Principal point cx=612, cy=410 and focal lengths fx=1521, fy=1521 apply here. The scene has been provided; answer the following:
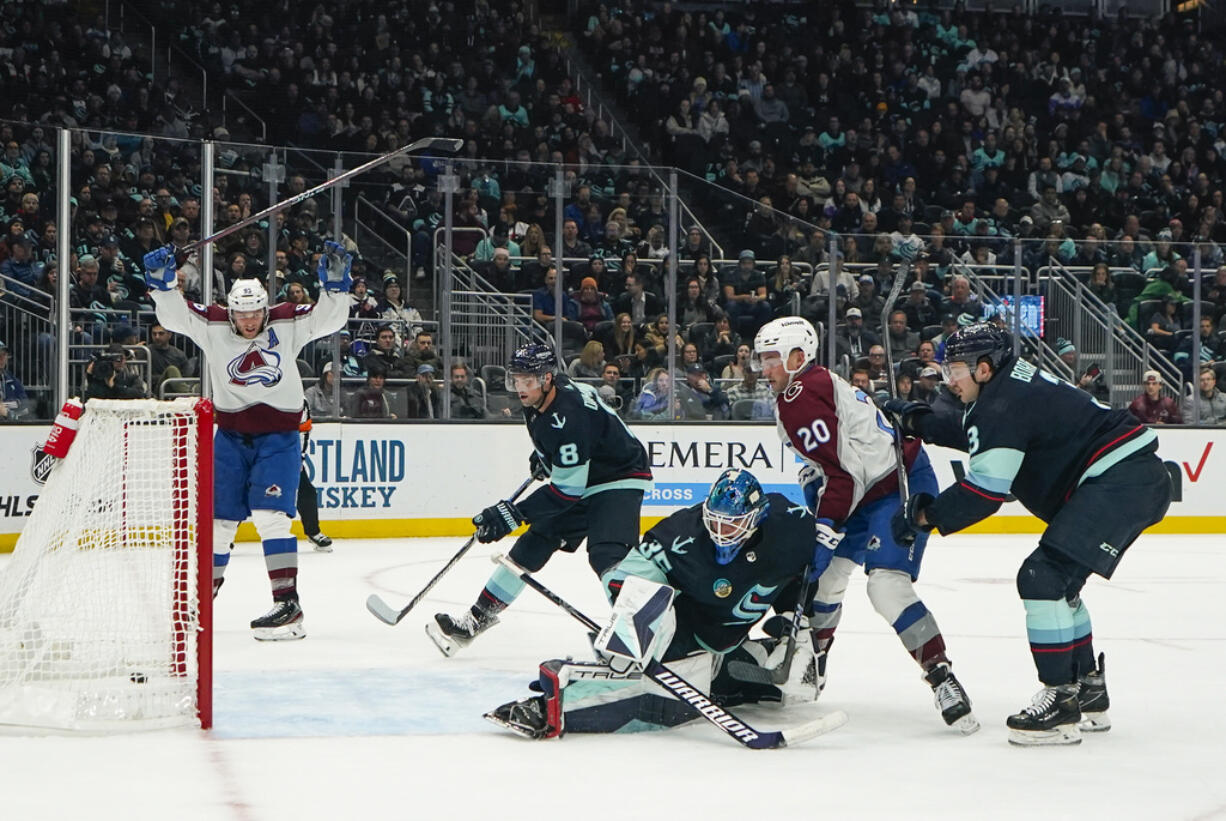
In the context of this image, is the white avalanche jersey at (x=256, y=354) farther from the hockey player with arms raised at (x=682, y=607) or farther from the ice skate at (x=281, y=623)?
the hockey player with arms raised at (x=682, y=607)

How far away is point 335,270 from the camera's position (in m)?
6.11

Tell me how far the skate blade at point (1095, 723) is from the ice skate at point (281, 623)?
9.96 ft

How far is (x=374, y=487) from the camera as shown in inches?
404

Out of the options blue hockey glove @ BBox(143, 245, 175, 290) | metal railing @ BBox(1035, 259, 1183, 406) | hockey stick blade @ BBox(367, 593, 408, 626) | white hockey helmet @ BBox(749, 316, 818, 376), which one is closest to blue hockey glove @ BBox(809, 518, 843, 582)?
white hockey helmet @ BBox(749, 316, 818, 376)

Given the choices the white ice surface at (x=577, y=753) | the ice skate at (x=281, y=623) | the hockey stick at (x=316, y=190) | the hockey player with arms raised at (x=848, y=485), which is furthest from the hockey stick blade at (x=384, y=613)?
the hockey player with arms raised at (x=848, y=485)

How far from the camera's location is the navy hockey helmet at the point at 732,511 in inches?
162

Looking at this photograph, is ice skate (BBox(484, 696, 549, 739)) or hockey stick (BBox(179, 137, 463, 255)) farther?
hockey stick (BBox(179, 137, 463, 255))

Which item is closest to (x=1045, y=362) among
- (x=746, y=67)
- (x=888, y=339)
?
(x=888, y=339)

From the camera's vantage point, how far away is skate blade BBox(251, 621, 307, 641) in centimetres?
590

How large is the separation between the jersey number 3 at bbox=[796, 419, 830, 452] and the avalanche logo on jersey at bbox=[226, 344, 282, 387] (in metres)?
2.40

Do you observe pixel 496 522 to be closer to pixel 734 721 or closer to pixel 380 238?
pixel 734 721

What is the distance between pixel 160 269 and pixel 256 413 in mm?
695

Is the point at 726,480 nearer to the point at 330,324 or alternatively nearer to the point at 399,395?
the point at 330,324

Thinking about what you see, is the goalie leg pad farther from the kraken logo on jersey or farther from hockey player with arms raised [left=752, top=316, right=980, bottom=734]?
hockey player with arms raised [left=752, top=316, right=980, bottom=734]
